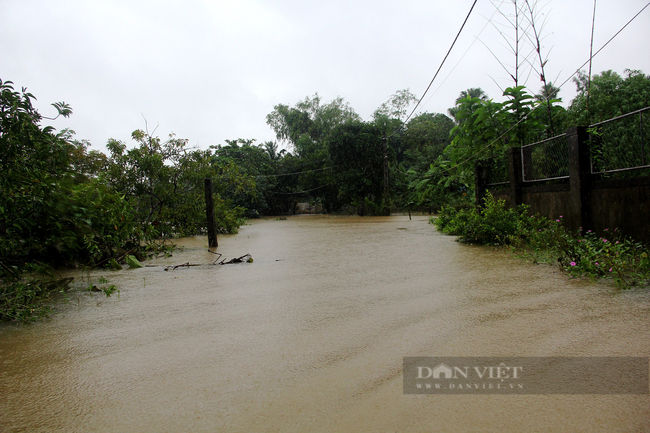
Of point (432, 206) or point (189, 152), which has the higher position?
point (189, 152)

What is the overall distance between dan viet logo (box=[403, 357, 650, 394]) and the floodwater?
89 mm

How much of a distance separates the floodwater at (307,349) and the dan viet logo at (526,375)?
89 mm

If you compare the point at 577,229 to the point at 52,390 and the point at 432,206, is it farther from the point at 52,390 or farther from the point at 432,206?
the point at 432,206

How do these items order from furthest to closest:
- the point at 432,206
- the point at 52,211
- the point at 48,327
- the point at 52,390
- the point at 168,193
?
the point at 432,206, the point at 168,193, the point at 52,211, the point at 48,327, the point at 52,390

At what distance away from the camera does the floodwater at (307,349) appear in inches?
90.9

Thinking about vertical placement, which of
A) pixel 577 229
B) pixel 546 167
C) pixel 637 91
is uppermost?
pixel 637 91

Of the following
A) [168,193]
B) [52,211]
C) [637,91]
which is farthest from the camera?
[637,91]

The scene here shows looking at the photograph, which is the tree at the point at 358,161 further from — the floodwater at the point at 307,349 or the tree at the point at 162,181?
the floodwater at the point at 307,349

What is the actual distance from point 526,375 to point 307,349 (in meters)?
1.53

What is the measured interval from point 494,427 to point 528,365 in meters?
0.86

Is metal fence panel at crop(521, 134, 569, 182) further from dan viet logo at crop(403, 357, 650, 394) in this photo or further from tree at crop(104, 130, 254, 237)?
tree at crop(104, 130, 254, 237)

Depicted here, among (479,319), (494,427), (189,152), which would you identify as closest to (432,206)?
(189,152)

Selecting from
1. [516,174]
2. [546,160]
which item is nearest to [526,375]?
[546,160]

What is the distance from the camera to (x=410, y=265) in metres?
7.21
